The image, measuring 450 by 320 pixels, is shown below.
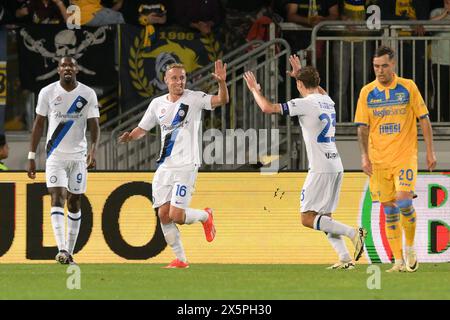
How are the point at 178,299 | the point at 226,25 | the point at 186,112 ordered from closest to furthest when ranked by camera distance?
the point at 178,299
the point at 186,112
the point at 226,25

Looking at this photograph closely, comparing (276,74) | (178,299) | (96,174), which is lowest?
(178,299)

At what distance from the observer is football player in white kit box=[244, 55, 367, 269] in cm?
1451

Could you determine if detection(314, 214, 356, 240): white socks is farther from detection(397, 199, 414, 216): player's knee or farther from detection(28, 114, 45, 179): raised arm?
detection(28, 114, 45, 179): raised arm

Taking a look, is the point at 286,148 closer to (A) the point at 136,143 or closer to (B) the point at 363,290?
(A) the point at 136,143

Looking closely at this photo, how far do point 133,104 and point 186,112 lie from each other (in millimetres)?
4174

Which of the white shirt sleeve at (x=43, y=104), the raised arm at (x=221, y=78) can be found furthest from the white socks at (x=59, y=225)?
the raised arm at (x=221, y=78)

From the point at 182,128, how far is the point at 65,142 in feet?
4.55

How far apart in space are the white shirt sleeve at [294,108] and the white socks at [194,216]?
151 cm

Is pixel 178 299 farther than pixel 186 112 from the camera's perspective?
No

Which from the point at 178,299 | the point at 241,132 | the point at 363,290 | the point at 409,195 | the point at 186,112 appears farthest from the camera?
the point at 241,132

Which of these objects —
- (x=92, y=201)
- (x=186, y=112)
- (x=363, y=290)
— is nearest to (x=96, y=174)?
(x=92, y=201)

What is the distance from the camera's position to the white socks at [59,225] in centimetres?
1542

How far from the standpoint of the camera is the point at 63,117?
1558 centimetres

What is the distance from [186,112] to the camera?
14953 mm
